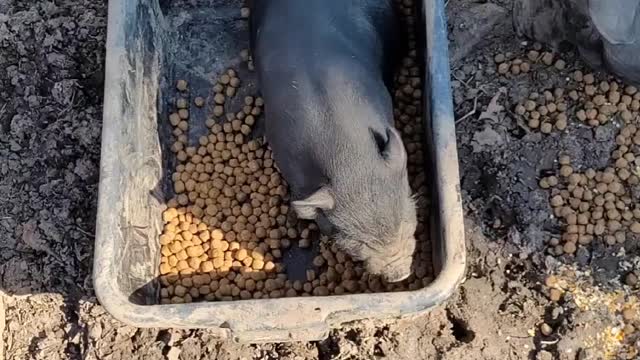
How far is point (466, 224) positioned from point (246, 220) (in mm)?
872

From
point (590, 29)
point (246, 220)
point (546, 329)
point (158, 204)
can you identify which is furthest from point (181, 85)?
point (546, 329)

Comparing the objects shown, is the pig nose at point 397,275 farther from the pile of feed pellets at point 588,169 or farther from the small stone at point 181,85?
the small stone at point 181,85

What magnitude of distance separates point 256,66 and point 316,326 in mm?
1127

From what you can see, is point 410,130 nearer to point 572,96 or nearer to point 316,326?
point 572,96

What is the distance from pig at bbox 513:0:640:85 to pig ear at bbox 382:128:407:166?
0.73 metres

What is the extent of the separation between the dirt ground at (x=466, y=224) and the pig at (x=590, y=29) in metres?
0.12

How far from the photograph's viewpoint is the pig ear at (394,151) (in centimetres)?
294

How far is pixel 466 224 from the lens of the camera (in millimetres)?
3516

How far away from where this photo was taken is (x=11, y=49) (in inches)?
155

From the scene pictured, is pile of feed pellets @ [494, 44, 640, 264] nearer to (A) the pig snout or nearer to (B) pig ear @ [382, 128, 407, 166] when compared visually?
(A) the pig snout

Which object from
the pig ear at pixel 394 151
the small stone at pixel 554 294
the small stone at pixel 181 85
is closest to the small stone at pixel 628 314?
the small stone at pixel 554 294

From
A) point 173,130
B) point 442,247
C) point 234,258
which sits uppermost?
point 442,247

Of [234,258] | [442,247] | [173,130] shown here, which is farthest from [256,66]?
[442,247]

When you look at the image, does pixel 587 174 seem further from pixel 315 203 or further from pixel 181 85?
pixel 181 85
